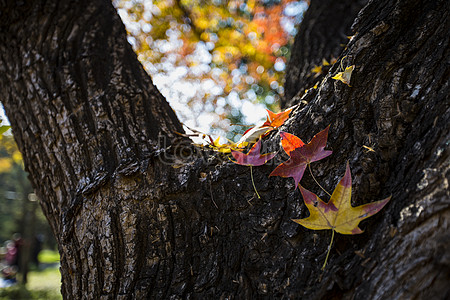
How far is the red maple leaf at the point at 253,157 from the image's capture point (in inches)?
39.7

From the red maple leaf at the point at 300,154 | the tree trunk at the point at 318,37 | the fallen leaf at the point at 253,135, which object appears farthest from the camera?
the tree trunk at the point at 318,37

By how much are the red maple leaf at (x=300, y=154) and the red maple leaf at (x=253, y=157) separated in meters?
0.07

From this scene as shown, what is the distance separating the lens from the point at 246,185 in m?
1.01

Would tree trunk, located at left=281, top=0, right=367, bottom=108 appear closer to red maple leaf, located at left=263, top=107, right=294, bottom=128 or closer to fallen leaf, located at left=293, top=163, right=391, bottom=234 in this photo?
red maple leaf, located at left=263, top=107, right=294, bottom=128

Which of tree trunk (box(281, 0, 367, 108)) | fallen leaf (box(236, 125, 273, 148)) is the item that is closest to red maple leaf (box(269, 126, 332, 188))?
fallen leaf (box(236, 125, 273, 148))

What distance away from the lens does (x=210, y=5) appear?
16.8 ft

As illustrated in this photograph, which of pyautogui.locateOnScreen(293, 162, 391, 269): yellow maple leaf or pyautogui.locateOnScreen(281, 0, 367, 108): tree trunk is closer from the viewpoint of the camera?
pyautogui.locateOnScreen(293, 162, 391, 269): yellow maple leaf

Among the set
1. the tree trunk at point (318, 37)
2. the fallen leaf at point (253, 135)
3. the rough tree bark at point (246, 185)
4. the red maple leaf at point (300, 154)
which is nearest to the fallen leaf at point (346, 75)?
the rough tree bark at point (246, 185)

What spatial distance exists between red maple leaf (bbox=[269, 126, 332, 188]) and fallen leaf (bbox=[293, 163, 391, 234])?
111 millimetres

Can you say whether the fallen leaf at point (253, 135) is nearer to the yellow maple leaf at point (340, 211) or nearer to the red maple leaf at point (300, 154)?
the red maple leaf at point (300, 154)

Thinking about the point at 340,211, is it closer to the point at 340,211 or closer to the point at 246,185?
the point at 340,211

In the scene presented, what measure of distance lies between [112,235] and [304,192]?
0.63 meters

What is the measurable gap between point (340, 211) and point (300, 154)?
0.22 m

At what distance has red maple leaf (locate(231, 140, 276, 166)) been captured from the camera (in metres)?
1.01
